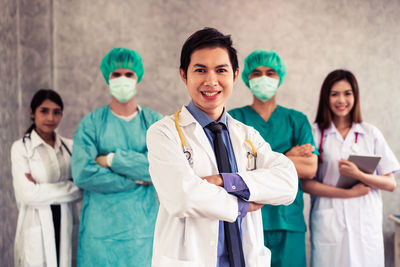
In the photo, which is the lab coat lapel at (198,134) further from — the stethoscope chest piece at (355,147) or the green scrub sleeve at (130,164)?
the stethoscope chest piece at (355,147)

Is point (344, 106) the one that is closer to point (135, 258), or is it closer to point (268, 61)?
point (268, 61)

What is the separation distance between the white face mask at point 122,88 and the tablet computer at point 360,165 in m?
1.63

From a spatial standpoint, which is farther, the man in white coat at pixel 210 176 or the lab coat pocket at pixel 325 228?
the lab coat pocket at pixel 325 228

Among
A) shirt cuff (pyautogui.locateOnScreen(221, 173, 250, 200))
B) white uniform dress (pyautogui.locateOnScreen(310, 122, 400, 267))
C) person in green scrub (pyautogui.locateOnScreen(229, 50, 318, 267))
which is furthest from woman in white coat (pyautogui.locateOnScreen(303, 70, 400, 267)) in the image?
shirt cuff (pyautogui.locateOnScreen(221, 173, 250, 200))

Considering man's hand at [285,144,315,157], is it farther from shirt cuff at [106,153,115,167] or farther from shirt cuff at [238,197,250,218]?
shirt cuff at [106,153,115,167]

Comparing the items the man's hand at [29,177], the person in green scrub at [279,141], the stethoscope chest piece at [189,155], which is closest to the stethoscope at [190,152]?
the stethoscope chest piece at [189,155]

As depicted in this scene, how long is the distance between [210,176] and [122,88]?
1.38m

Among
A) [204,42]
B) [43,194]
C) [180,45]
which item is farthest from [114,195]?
[180,45]

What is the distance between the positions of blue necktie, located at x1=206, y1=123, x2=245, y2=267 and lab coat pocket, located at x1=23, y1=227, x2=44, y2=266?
1.74m

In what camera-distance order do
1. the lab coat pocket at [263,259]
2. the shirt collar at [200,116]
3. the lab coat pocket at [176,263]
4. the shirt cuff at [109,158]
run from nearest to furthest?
the lab coat pocket at [176,263]
the lab coat pocket at [263,259]
the shirt collar at [200,116]
the shirt cuff at [109,158]

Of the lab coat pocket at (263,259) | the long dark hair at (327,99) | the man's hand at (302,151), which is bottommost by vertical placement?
the lab coat pocket at (263,259)

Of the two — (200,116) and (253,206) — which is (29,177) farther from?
(253,206)

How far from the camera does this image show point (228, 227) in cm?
148

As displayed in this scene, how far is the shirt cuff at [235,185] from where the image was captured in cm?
145
